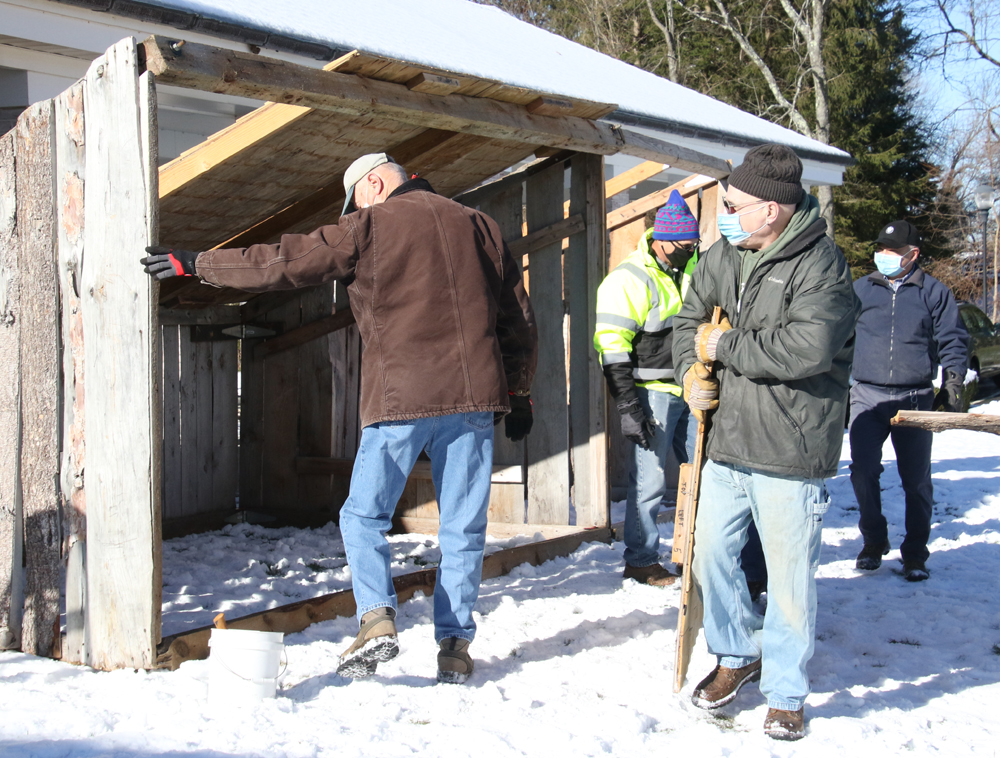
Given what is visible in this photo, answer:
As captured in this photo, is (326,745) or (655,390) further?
(655,390)

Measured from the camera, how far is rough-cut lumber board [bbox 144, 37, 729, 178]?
3.24m

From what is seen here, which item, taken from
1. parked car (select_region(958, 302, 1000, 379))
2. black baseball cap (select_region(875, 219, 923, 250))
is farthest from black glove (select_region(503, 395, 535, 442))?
parked car (select_region(958, 302, 1000, 379))

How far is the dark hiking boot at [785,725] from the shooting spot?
9.91 ft

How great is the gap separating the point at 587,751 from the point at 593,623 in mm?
1378

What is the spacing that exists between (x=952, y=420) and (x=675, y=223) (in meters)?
1.70

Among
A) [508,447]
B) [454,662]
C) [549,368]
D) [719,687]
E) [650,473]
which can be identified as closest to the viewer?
[719,687]

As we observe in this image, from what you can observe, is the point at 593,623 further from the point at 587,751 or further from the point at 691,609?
Result: the point at 587,751

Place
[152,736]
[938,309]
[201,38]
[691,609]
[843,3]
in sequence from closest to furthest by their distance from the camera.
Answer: [152,736], [691,609], [938,309], [201,38], [843,3]

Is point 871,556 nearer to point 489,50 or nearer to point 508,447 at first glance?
point 508,447

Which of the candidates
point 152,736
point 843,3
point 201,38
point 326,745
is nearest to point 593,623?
point 326,745

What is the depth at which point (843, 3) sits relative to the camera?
84.1 feet

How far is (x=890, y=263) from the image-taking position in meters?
5.34

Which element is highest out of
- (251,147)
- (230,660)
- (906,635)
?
(251,147)

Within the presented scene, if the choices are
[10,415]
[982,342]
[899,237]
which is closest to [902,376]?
[899,237]
